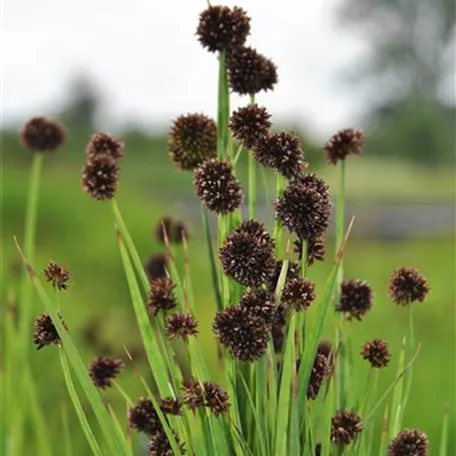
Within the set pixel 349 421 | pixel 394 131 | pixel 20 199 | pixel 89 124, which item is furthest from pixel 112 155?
pixel 394 131

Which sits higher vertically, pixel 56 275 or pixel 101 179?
pixel 101 179

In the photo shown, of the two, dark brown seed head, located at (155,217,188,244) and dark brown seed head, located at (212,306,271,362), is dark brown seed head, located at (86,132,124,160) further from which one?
dark brown seed head, located at (212,306,271,362)

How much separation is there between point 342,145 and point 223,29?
0.77ft

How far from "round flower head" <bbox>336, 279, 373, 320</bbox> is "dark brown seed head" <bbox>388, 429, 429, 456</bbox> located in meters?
0.20

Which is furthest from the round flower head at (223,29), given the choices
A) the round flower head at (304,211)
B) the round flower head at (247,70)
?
the round flower head at (304,211)

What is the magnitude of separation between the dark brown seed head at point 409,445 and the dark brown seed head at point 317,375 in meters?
0.11

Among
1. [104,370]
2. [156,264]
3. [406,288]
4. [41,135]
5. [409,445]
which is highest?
[41,135]

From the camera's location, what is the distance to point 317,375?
1.08 meters

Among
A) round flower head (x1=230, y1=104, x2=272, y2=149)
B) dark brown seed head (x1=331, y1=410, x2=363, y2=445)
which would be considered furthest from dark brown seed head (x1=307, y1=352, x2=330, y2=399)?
round flower head (x1=230, y1=104, x2=272, y2=149)

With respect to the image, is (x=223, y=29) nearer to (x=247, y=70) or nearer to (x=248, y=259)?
(x=247, y=70)

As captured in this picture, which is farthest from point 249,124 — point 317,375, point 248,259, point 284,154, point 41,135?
point 41,135

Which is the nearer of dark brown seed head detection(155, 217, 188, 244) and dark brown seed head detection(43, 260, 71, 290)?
dark brown seed head detection(43, 260, 71, 290)

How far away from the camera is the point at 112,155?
1.21 metres

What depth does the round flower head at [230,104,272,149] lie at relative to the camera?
Result: 1.09 meters
